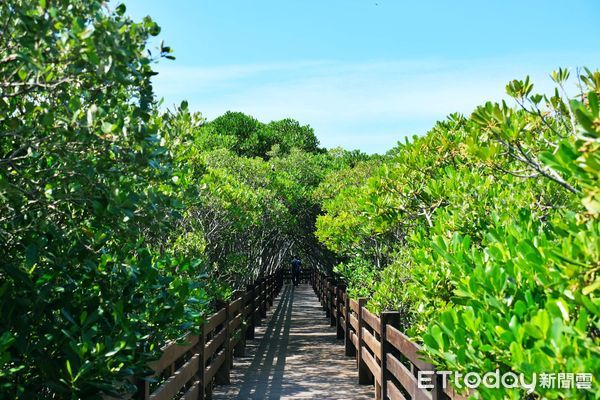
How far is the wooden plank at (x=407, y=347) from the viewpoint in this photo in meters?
4.94

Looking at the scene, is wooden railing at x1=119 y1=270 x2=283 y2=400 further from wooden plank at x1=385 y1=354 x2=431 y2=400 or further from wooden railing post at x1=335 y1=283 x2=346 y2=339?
wooden railing post at x1=335 y1=283 x2=346 y2=339

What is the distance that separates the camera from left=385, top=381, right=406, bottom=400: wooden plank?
6379mm

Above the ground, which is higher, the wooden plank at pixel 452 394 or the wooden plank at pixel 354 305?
the wooden plank at pixel 452 394

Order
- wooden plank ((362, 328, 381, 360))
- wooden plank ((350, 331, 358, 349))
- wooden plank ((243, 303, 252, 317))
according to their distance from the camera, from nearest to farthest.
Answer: wooden plank ((362, 328, 381, 360)) → wooden plank ((350, 331, 358, 349)) → wooden plank ((243, 303, 252, 317))

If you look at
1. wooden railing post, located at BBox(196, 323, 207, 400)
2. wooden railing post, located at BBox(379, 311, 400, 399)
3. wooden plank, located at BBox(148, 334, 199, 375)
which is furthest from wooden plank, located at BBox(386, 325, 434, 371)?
wooden railing post, located at BBox(196, 323, 207, 400)

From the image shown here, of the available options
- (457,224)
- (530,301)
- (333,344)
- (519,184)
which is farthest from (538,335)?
(333,344)

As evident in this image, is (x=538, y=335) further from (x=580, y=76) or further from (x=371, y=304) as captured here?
(x=371, y=304)

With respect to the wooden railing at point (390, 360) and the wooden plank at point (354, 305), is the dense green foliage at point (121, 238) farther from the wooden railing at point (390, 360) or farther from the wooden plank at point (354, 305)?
the wooden plank at point (354, 305)

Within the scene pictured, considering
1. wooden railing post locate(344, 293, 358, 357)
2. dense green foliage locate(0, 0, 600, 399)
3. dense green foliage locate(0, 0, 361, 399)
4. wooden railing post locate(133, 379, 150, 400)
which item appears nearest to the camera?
dense green foliage locate(0, 0, 600, 399)

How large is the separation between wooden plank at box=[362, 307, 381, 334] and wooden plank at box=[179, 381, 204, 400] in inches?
92.0

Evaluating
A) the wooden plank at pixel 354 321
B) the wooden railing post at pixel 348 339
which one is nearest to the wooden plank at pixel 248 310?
the wooden railing post at pixel 348 339

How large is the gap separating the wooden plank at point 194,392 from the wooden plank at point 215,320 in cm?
75

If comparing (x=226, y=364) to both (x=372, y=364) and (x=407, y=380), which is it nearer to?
(x=372, y=364)

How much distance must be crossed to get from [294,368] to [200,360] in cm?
452
